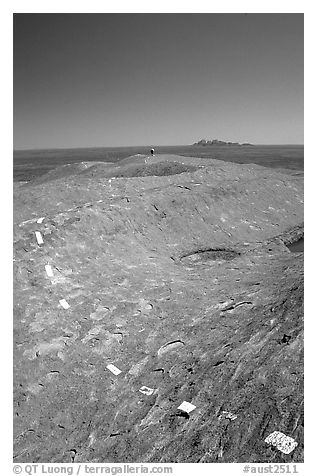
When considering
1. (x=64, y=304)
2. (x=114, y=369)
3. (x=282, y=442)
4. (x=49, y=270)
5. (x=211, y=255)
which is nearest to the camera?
(x=282, y=442)

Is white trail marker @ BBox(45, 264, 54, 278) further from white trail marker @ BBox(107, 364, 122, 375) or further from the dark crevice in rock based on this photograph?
the dark crevice in rock

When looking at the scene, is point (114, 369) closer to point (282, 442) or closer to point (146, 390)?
point (146, 390)

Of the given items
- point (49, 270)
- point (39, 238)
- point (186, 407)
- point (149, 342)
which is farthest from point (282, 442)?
point (39, 238)

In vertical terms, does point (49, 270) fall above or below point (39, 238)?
below

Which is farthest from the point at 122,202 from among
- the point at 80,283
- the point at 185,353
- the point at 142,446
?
the point at 142,446

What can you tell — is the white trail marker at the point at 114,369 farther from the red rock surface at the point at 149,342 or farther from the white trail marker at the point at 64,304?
the white trail marker at the point at 64,304
